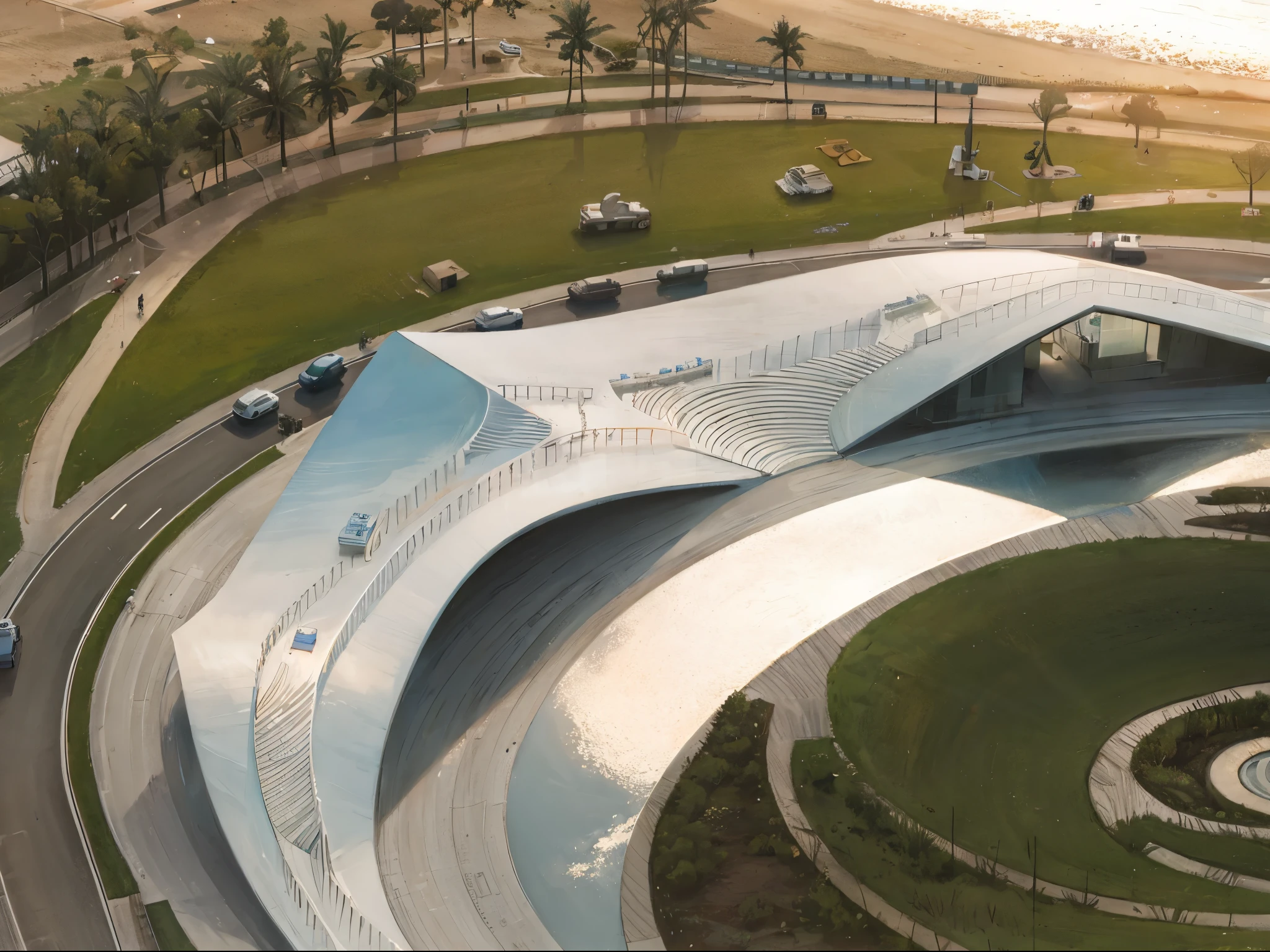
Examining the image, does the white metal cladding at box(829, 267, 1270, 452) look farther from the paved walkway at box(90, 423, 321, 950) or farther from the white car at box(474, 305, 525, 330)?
the paved walkway at box(90, 423, 321, 950)

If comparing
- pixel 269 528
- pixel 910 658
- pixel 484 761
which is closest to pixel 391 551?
pixel 269 528

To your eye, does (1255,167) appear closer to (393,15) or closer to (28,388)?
(393,15)

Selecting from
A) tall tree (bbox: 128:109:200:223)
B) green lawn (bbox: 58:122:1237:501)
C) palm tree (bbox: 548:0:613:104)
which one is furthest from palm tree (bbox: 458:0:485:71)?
tall tree (bbox: 128:109:200:223)

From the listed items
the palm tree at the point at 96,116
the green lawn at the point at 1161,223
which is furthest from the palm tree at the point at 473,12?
the green lawn at the point at 1161,223

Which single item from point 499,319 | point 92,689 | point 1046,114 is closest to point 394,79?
point 499,319

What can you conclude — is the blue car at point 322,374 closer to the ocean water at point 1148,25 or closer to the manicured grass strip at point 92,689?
the manicured grass strip at point 92,689
